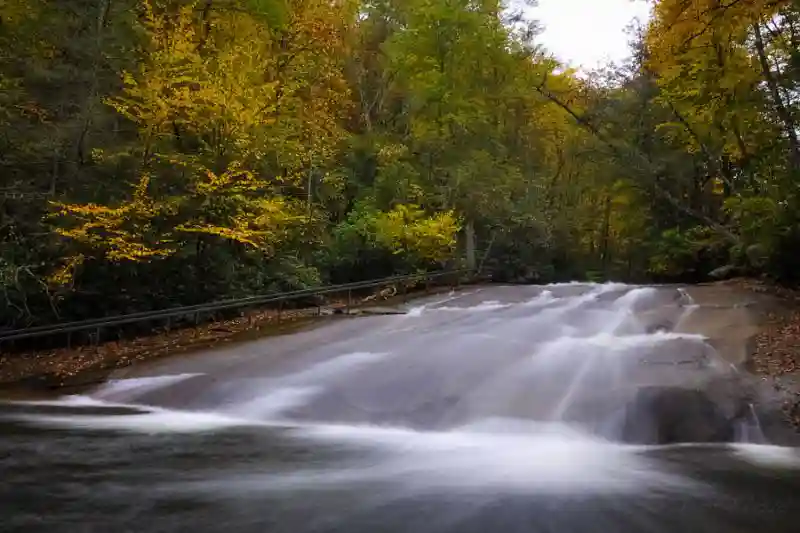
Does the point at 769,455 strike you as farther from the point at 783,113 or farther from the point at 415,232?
the point at 415,232

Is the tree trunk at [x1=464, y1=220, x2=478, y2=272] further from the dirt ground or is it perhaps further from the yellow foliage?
the dirt ground

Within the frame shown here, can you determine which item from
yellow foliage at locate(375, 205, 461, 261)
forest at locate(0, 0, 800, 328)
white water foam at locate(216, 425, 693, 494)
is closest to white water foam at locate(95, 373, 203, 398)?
white water foam at locate(216, 425, 693, 494)

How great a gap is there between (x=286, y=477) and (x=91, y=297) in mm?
9884

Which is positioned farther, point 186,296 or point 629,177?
point 629,177

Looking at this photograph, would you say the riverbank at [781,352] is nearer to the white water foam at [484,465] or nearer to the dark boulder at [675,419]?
the dark boulder at [675,419]

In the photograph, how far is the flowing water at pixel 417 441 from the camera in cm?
603

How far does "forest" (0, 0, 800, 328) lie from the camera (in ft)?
48.1

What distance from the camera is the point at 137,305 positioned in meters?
15.6

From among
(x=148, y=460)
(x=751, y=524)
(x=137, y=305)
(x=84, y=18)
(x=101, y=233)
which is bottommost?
(x=751, y=524)

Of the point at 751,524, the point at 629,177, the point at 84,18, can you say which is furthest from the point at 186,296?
the point at 629,177

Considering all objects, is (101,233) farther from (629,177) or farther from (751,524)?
(629,177)

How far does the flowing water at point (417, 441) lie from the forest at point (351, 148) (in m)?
4.04

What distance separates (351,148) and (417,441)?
20.4 m

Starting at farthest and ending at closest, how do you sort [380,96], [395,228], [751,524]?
[380,96] → [395,228] → [751,524]
